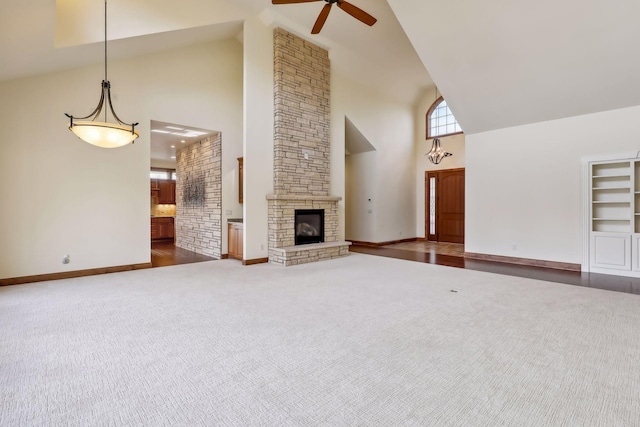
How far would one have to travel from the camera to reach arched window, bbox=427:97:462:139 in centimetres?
943

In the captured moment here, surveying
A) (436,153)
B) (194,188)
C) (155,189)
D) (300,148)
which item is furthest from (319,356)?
(155,189)

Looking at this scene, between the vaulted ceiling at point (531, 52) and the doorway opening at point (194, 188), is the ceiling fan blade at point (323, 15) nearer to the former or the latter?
the vaulted ceiling at point (531, 52)

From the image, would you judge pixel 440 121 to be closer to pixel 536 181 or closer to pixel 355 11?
pixel 536 181

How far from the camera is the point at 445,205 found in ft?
31.2

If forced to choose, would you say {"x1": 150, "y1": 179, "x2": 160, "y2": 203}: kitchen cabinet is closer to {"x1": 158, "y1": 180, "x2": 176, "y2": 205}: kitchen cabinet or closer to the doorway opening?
{"x1": 158, "y1": 180, "x2": 176, "y2": 205}: kitchen cabinet

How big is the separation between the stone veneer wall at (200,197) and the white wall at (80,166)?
3.38 feet

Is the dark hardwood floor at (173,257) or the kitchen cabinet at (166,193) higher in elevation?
the kitchen cabinet at (166,193)

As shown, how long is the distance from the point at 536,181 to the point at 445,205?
3661mm

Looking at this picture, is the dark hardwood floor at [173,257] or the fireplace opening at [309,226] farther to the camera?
the fireplace opening at [309,226]

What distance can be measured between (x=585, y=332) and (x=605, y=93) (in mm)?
4294

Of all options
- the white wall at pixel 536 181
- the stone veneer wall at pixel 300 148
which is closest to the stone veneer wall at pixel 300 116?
the stone veneer wall at pixel 300 148

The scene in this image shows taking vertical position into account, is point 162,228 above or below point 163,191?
below

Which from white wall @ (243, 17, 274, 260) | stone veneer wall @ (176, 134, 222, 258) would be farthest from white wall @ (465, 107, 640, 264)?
stone veneer wall @ (176, 134, 222, 258)

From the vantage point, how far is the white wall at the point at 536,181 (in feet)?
17.2
